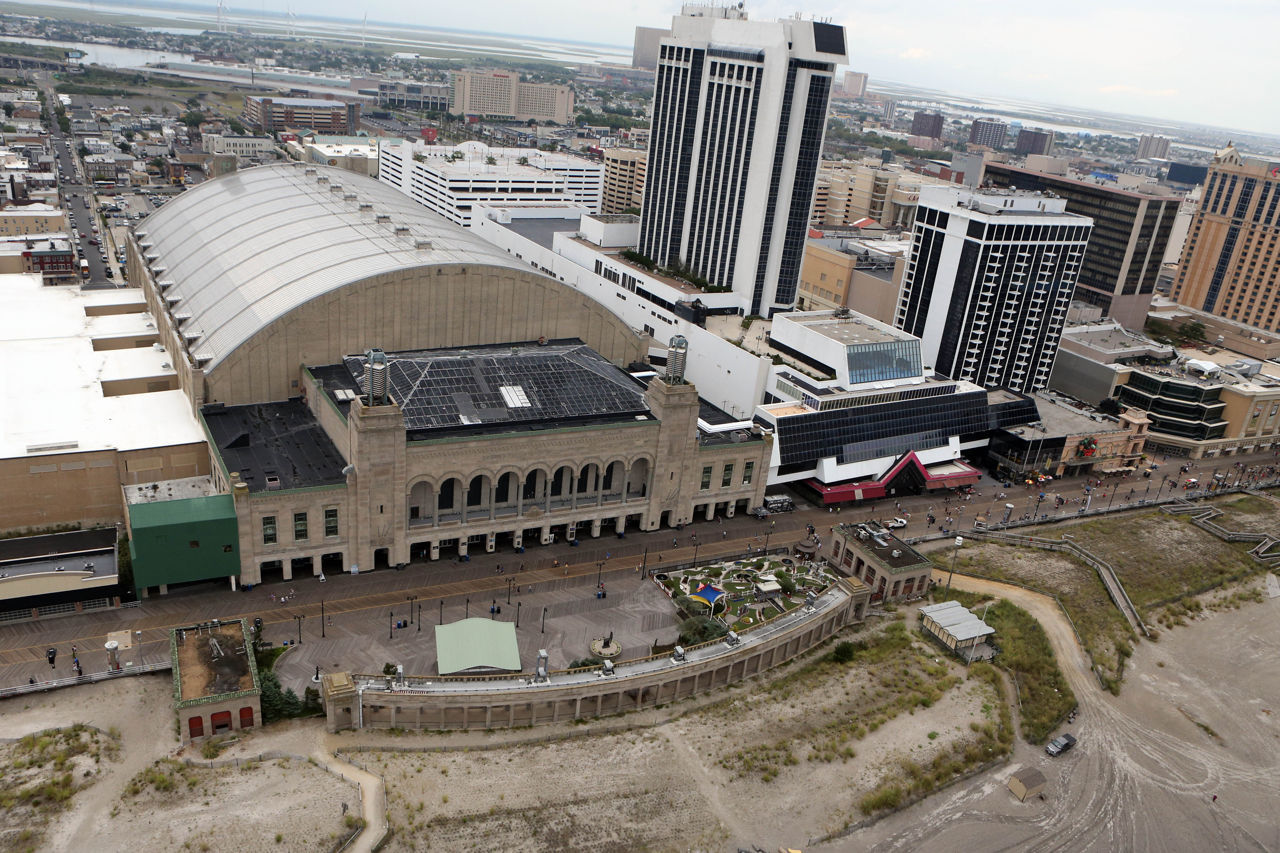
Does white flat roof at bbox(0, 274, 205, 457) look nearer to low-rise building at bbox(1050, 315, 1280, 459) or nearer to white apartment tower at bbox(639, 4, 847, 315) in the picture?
white apartment tower at bbox(639, 4, 847, 315)

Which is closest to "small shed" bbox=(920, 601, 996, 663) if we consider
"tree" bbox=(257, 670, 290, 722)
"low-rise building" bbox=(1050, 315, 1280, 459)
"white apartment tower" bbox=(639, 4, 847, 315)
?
"tree" bbox=(257, 670, 290, 722)

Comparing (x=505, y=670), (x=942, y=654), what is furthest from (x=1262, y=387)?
(x=505, y=670)

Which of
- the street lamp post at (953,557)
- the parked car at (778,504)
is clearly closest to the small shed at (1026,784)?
the street lamp post at (953,557)

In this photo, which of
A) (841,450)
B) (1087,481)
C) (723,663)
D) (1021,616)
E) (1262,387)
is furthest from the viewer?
(1262,387)

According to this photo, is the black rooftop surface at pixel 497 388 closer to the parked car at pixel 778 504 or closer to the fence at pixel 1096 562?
the parked car at pixel 778 504

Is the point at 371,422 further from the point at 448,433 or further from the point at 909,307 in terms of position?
the point at 909,307

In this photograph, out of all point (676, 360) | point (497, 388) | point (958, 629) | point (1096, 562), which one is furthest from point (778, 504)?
point (497, 388)
